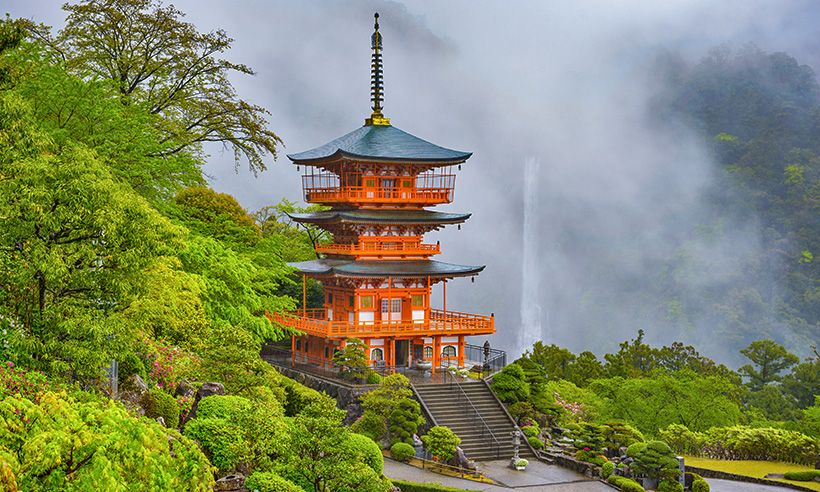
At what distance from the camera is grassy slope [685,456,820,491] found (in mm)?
30663

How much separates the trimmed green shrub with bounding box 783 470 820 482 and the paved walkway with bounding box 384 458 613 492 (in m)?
6.92

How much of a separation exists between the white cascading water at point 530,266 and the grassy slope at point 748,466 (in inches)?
2492

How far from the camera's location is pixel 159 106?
36.0 metres

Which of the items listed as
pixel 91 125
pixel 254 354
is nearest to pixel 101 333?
pixel 254 354

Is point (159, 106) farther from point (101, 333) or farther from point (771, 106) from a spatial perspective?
point (771, 106)

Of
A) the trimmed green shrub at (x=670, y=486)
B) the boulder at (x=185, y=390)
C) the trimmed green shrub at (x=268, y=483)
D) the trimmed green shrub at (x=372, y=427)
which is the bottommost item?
the trimmed green shrub at (x=670, y=486)

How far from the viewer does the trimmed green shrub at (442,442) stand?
28109mm

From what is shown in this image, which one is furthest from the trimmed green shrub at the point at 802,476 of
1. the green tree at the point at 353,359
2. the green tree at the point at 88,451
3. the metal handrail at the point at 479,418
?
the green tree at the point at 88,451

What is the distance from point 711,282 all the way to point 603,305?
11819 mm

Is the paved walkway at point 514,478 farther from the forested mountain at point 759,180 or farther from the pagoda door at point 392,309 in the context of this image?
the forested mountain at point 759,180

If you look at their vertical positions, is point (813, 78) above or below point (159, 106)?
above

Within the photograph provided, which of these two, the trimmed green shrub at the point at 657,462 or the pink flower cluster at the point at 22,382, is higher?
the pink flower cluster at the point at 22,382

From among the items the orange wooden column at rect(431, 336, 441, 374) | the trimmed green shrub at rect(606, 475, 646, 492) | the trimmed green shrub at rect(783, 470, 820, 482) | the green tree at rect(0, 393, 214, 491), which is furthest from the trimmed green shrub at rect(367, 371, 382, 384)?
the green tree at rect(0, 393, 214, 491)

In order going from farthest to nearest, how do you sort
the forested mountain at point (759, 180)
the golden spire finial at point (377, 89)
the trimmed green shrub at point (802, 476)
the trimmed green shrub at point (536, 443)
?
the forested mountain at point (759, 180), the golden spire finial at point (377, 89), the trimmed green shrub at point (536, 443), the trimmed green shrub at point (802, 476)
